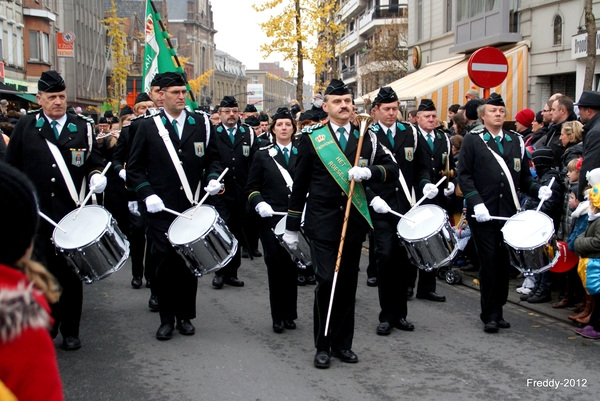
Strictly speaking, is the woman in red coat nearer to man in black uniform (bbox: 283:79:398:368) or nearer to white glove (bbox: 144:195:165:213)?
man in black uniform (bbox: 283:79:398:368)

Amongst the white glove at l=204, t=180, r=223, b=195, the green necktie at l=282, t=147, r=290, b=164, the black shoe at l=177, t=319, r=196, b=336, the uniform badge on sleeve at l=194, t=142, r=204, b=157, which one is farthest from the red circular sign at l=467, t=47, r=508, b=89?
the black shoe at l=177, t=319, r=196, b=336

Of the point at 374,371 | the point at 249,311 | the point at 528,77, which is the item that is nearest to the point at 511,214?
the point at 374,371

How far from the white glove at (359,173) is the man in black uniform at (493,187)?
1485 mm

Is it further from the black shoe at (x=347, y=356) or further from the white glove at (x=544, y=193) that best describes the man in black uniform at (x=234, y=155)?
the white glove at (x=544, y=193)

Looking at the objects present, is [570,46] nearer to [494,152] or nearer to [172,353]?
[494,152]

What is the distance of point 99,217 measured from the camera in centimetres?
620

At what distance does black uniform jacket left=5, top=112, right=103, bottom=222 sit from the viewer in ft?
21.1

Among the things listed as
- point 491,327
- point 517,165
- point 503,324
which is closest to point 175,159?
point 517,165

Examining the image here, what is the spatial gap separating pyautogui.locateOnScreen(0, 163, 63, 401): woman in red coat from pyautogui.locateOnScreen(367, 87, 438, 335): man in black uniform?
15.4 ft

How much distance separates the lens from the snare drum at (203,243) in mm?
6254

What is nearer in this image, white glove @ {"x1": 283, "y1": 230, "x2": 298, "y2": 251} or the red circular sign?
white glove @ {"x1": 283, "y1": 230, "x2": 298, "y2": 251}

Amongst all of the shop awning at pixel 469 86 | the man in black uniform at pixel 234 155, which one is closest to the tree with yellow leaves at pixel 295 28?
the shop awning at pixel 469 86

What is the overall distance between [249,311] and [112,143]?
128 inches

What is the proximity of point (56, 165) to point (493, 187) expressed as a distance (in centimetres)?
385
